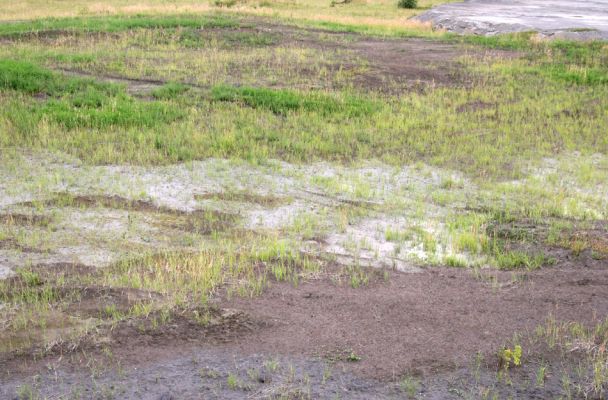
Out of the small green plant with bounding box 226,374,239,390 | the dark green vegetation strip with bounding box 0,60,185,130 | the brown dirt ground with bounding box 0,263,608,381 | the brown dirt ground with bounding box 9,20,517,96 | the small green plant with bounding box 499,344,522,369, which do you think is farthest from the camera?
the brown dirt ground with bounding box 9,20,517,96

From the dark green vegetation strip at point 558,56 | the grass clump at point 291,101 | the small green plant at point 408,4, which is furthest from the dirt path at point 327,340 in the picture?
the small green plant at point 408,4

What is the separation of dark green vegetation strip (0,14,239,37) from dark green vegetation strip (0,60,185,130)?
7.39m

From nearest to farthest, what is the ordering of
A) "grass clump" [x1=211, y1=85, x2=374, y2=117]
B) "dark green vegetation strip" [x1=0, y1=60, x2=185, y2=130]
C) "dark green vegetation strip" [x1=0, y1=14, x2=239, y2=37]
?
"dark green vegetation strip" [x1=0, y1=60, x2=185, y2=130]
"grass clump" [x1=211, y1=85, x2=374, y2=117]
"dark green vegetation strip" [x1=0, y1=14, x2=239, y2=37]

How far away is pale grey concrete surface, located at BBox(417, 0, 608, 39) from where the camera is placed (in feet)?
92.4

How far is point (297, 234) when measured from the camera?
9312mm

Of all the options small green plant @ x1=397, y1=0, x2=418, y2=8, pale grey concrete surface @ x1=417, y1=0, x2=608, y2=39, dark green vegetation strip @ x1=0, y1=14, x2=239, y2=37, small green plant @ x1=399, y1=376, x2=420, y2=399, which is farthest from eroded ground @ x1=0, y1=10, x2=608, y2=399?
small green plant @ x1=397, y1=0, x2=418, y2=8

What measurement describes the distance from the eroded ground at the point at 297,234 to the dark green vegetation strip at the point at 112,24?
582cm

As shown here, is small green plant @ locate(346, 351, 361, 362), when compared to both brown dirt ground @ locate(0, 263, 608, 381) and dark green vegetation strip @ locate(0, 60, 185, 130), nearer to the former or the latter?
brown dirt ground @ locate(0, 263, 608, 381)

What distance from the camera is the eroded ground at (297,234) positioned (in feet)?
19.9

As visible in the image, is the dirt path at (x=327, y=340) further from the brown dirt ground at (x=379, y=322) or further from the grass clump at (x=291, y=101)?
the grass clump at (x=291, y=101)

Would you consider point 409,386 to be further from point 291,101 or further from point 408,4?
point 408,4

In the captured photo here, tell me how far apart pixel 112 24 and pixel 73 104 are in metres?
12.3

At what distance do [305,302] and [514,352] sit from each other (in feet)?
6.89

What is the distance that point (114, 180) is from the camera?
11.2 meters
